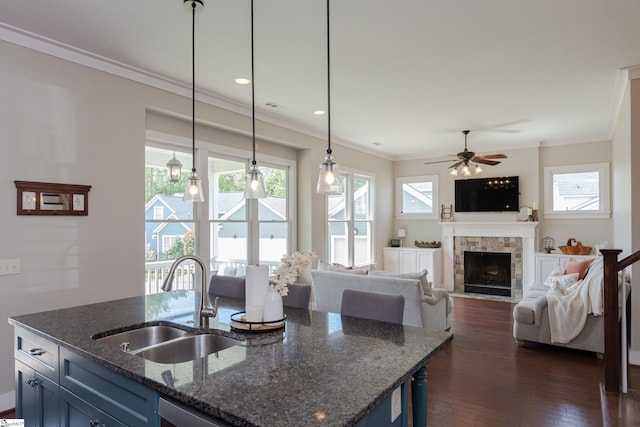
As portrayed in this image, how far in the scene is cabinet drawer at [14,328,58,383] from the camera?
77.6 inches

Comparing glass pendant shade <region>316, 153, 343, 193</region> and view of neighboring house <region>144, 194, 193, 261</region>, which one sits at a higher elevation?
glass pendant shade <region>316, 153, 343, 193</region>

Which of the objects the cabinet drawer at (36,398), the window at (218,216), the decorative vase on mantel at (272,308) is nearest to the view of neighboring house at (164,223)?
the window at (218,216)

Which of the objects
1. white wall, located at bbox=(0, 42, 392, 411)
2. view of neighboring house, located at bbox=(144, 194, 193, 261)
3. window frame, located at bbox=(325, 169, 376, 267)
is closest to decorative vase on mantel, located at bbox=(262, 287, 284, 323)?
white wall, located at bbox=(0, 42, 392, 411)

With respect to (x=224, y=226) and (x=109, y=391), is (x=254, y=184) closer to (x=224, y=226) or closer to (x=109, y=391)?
(x=109, y=391)

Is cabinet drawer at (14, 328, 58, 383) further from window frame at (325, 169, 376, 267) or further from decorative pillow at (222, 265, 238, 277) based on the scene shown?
window frame at (325, 169, 376, 267)

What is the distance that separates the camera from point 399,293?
420 cm

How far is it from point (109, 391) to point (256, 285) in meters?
0.80

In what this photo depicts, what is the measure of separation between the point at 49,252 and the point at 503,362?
429 centimetres

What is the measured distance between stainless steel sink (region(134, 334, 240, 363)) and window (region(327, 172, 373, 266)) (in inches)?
192

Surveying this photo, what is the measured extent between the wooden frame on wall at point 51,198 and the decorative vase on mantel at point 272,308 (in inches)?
87.2

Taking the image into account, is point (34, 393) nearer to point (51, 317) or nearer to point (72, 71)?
point (51, 317)

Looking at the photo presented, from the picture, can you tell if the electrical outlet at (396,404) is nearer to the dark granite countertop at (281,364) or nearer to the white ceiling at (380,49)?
the dark granite countertop at (281,364)

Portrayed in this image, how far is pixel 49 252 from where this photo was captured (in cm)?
317

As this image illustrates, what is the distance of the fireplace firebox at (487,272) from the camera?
295 inches
